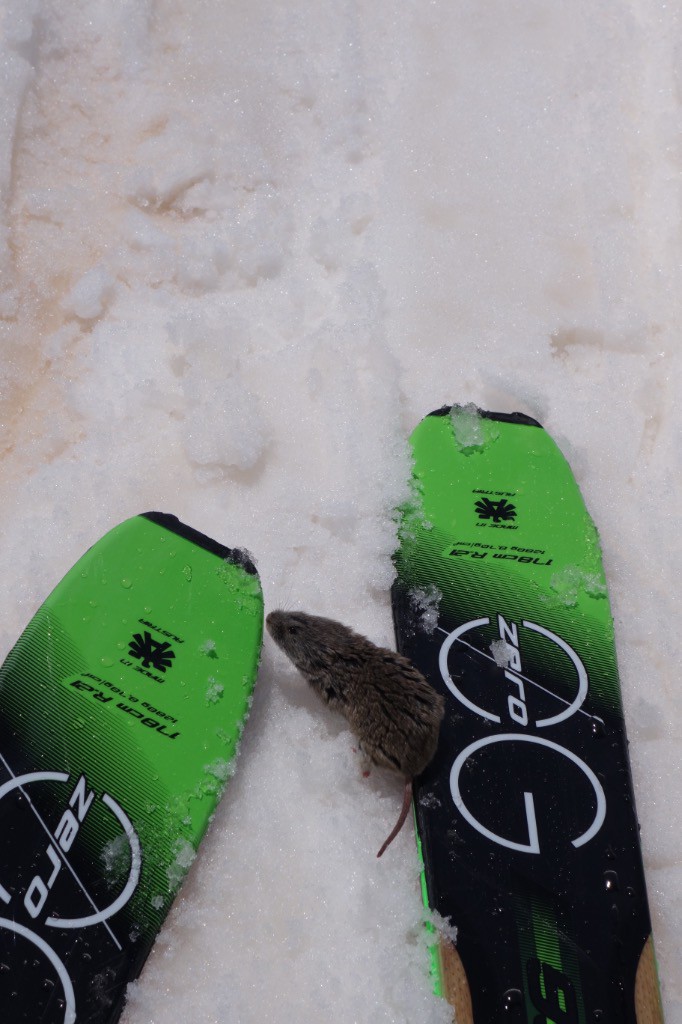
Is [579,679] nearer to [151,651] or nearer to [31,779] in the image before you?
[151,651]

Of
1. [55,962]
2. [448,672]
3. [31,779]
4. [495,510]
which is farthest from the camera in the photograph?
[495,510]

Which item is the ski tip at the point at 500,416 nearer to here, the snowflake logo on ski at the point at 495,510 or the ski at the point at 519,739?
the ski at the point at 519,739

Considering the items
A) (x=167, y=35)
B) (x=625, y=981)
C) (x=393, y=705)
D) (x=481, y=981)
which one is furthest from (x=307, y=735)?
(x=167, y=35)

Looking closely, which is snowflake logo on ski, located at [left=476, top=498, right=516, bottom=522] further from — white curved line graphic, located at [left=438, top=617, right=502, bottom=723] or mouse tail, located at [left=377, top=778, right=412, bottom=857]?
mouse tail, located at [left=377, top=778, right=412, bottom=857]

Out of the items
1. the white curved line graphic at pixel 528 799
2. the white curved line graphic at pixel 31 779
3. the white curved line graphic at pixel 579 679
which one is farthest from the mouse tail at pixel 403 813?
the white curved line graphic at pixel 31 779

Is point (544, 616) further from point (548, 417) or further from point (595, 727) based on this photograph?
point (548, 417)

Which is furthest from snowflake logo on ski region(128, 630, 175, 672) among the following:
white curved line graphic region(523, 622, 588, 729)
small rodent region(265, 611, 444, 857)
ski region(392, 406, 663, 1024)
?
white curved line graphic region(523, 622, 588, 729)

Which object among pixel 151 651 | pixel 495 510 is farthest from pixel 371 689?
pixel 495 510
